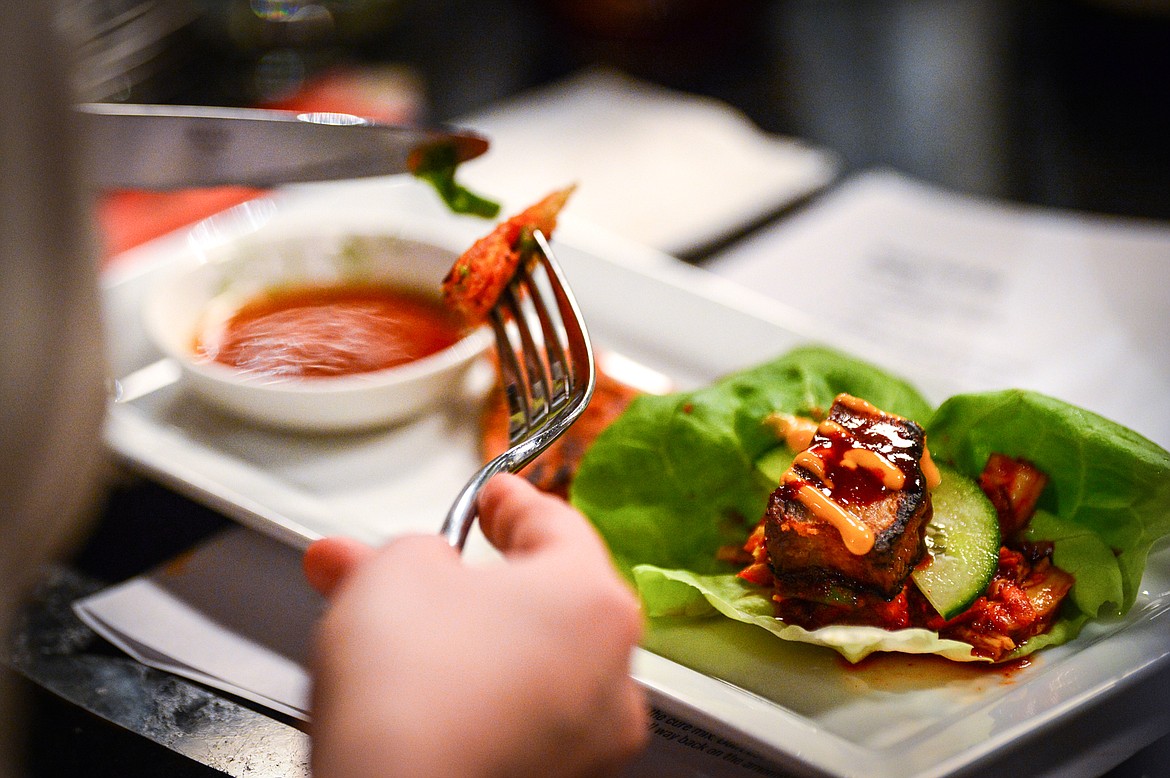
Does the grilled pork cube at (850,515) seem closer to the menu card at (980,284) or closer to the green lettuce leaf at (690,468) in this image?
the green lettuce leaf at (690,468)

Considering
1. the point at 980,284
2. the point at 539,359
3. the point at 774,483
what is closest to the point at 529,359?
the point at 539,359

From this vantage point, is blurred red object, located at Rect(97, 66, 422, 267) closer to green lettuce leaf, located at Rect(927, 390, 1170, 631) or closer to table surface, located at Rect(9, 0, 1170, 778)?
table surface, located at Rect(9, 0, 1170, 778)

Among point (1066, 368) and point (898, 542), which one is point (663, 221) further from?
point (898, 542)

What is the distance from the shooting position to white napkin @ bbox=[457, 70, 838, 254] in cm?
322

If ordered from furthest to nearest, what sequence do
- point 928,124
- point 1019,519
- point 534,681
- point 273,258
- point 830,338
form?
point 928,124
point 273,258
point 830,338
point 1019,519
point 534,681

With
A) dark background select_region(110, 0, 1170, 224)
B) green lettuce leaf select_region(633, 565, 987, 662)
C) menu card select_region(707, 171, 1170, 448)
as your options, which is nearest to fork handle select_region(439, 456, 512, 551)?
green lettuce leaf select_region(633, 565, 987, 662)

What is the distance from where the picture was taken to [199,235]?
8.41 ft

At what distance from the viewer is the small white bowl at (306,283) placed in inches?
75.9

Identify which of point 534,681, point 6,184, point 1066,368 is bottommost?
point 1066,368

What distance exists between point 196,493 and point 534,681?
1072mm

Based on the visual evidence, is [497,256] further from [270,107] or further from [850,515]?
[270,107]

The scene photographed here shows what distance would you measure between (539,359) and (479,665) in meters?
0.82

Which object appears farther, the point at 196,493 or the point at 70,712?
the point at 196,493

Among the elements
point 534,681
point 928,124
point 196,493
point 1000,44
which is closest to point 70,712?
point 196,493
